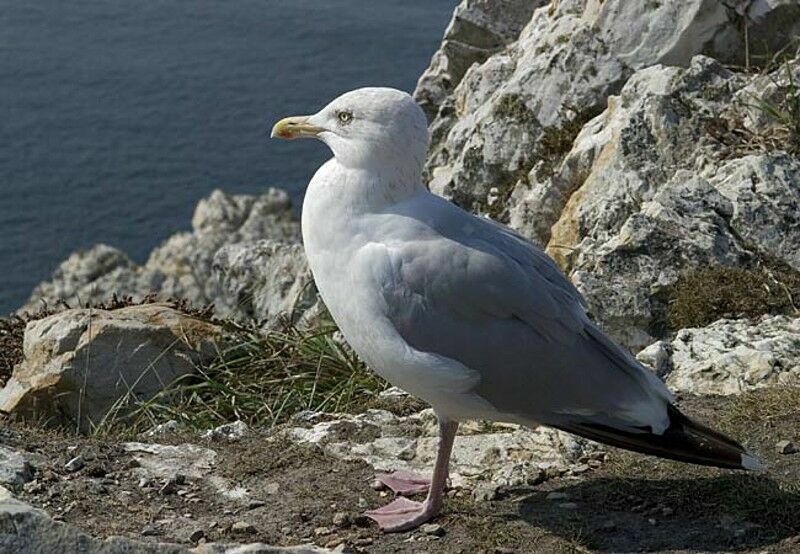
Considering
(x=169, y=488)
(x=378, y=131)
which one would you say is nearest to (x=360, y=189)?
(x=378, y=131)

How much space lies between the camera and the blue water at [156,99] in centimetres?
1756

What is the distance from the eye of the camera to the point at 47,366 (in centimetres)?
746

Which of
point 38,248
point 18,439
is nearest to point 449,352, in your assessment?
point 18,439

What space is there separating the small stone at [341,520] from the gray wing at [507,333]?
734 mm

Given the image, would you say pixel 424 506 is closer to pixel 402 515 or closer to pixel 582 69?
pixel 402 515

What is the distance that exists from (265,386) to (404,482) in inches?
82.2

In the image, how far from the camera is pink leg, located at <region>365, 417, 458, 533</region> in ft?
16.9

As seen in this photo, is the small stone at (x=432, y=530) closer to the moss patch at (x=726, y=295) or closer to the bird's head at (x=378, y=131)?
the bird's head at (x=378, y=131)

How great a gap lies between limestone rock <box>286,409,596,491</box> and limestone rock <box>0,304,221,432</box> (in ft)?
5.19

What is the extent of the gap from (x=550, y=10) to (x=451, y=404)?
582 centimetres

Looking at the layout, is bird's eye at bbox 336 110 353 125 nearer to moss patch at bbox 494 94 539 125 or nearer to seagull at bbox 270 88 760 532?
seagull at bbox 270 88 760 532

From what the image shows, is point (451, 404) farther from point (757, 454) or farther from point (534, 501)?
point (757, 454)

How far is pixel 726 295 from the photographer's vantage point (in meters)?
7.02

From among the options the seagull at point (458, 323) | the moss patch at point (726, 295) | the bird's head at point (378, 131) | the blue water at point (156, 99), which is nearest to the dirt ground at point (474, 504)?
the seagull at point (458, 323)
